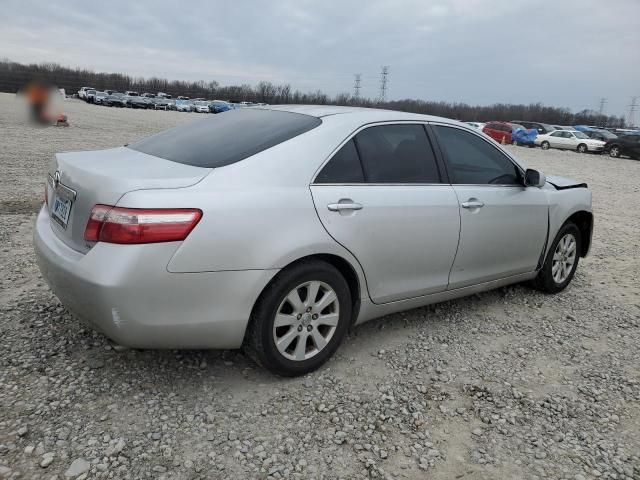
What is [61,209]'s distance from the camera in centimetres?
290

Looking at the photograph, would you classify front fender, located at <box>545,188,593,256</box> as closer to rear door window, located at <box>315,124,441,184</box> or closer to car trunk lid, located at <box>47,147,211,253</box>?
rear door window, located at <box>315,124,441,184</box>

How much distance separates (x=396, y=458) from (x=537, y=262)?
2.66 m

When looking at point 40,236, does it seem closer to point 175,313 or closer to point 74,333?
point 74,333

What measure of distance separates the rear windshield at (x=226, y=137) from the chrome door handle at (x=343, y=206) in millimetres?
475

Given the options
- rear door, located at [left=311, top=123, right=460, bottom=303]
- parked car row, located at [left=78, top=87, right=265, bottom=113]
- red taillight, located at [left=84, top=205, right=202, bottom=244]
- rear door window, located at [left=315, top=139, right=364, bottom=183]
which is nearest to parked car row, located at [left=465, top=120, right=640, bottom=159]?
rear door, located at [left=311, top=123, right=460, bottom=303]

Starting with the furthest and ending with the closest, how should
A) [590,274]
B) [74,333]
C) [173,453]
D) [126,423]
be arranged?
[590,274], [74,333], [126,423], [173,453]

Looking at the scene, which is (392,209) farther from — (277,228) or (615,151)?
(615,151)

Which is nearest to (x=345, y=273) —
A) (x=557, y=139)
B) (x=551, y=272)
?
(x=551, y=272)

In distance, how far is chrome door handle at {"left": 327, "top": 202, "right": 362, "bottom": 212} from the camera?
298 cm

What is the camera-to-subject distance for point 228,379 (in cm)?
305

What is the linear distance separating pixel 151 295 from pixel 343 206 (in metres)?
1.17

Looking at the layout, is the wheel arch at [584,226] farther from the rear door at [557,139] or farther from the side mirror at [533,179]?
the rear door at [557,139]

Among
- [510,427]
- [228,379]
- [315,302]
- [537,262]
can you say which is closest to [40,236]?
[228,379]

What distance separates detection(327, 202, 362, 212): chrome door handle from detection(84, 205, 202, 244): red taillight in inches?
31.0
